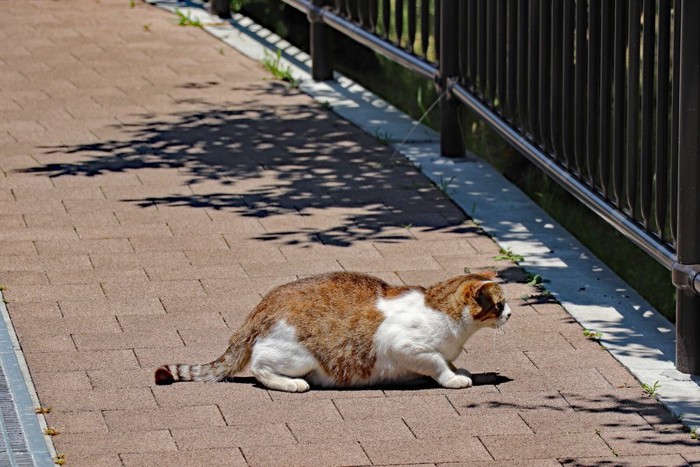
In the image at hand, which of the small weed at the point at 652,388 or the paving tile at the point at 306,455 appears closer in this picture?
the paving tile at the point at 306,455

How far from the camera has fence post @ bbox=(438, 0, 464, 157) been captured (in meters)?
9.97

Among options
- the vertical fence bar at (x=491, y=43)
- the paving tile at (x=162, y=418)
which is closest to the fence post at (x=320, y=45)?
the vertical fence bar at (x=491, y=43)

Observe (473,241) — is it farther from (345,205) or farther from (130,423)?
(130,423)

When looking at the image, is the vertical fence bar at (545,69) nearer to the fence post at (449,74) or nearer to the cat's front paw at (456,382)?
the fence post at (449,74)

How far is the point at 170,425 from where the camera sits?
591cm

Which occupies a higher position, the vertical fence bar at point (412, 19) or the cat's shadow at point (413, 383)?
the vertical fence bar at point (412, 19)

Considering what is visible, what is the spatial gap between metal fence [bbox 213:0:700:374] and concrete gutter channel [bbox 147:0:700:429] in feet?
0.72

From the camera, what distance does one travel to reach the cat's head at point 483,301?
6.22 m

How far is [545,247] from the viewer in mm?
8359

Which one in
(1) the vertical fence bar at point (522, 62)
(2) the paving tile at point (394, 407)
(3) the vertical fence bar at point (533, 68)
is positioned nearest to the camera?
(2) the paving tile at point (394, 407)

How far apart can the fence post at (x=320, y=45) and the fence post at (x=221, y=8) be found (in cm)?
225

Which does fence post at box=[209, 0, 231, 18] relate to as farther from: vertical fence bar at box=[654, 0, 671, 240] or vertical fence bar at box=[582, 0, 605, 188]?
vertical fence bar at box=[654, 0, 671, 240]

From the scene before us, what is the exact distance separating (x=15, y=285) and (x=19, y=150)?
2868mm

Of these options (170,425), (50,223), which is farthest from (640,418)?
(50,223)
